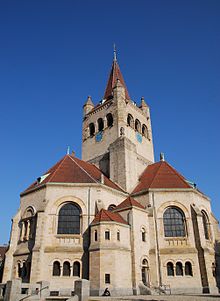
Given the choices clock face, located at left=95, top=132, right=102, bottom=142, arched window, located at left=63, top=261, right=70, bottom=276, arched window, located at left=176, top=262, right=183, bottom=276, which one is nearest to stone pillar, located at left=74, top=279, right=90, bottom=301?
arched window, located at left=63, top=261, right=70, bottom=276

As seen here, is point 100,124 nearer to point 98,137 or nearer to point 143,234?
point 98,137

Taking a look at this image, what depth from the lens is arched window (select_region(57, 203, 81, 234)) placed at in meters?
25.0

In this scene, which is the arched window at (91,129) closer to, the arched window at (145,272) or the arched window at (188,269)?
the arched window at (145,272)

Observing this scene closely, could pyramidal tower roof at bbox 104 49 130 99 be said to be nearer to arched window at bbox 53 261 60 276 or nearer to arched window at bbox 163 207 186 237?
arched window at bbox 163 207 186 237

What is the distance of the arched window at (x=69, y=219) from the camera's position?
25.0 m

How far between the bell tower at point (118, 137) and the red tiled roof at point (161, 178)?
48.4 inches

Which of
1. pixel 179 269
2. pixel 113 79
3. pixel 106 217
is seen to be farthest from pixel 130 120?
pixel 179 269

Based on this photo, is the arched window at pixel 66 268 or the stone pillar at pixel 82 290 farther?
the arched window at pixel 66 268

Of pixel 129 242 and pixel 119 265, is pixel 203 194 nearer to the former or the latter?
pixel 129 242

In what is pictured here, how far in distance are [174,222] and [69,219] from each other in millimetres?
10593

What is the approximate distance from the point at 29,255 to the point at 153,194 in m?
13.5

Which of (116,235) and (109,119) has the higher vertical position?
(109,119)

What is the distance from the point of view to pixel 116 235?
23.1 metres

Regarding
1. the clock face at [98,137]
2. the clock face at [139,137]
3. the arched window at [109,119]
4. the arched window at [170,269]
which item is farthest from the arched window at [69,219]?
the clock face at [139,137]
